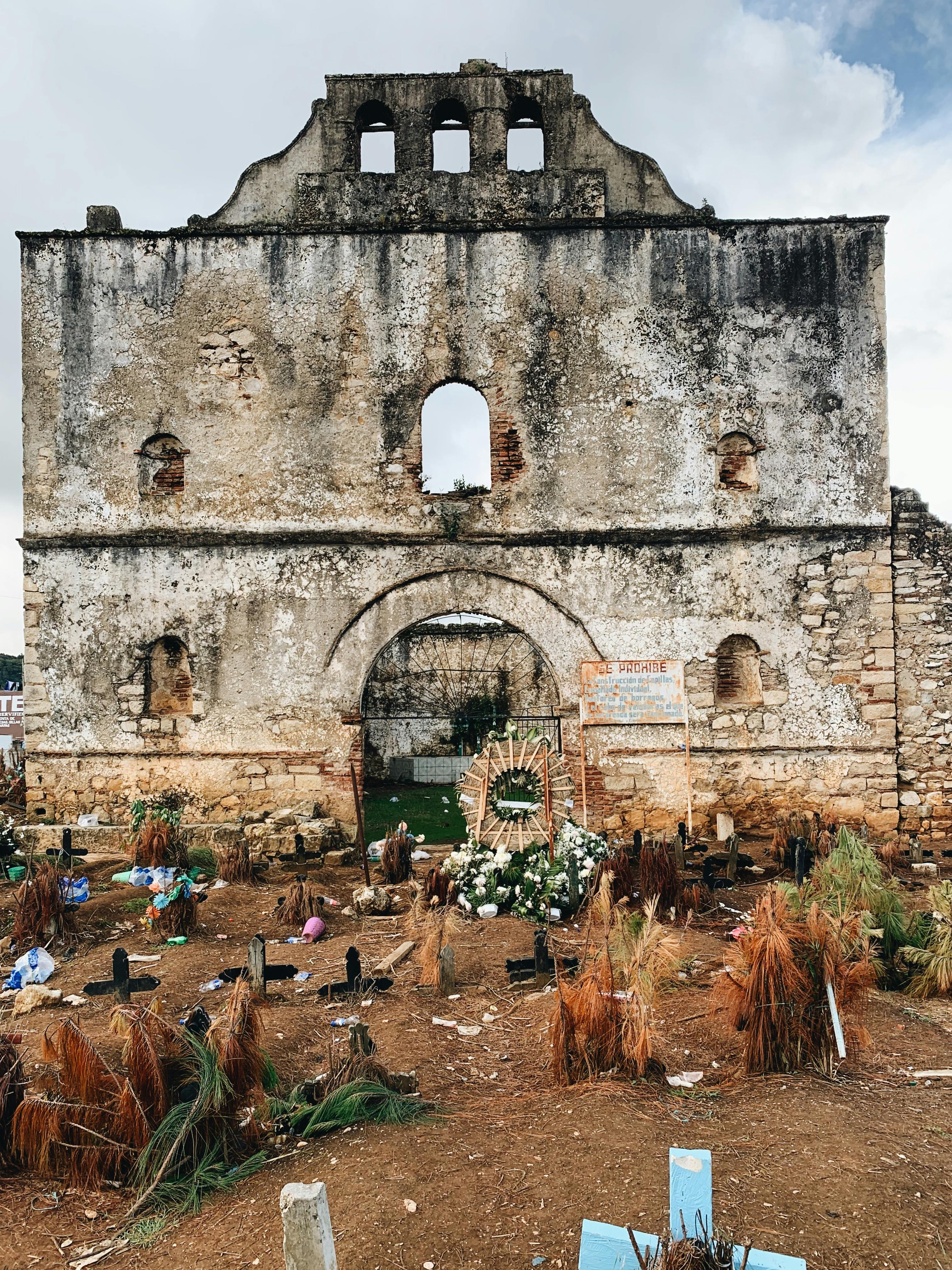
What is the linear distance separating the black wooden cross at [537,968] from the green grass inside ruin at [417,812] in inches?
203

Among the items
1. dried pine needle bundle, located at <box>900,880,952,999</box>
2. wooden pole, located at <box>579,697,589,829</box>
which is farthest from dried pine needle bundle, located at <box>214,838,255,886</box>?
dried pine needle bundle, located at <box>900,880,952,999</box>

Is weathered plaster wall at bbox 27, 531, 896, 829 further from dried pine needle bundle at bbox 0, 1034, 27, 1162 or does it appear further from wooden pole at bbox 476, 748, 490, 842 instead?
dried pine needle bundle at bbox 0, 1034, 27, 1162

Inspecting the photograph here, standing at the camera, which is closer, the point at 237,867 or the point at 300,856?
the point at 237,867

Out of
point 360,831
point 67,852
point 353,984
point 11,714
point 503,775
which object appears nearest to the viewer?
point 353,984

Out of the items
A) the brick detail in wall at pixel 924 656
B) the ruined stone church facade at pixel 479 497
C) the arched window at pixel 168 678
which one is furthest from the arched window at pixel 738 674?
the arched window at pixel 168 678

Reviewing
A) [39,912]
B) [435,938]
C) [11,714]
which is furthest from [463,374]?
[11,714]

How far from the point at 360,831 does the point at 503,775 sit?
205 centimetres

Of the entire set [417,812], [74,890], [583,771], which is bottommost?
[417,812]

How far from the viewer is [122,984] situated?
19.1 feet

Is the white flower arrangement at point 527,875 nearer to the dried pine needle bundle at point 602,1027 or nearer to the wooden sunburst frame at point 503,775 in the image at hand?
the wooden sunburst frame at point 503,775

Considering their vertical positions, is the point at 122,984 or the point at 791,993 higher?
the point at 791,993

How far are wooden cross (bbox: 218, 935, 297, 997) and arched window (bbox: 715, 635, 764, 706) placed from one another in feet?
22.7

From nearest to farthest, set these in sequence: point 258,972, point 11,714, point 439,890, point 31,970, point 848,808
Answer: point 258,972
point 31,970
point 439,890
point 848,808
point 11,714

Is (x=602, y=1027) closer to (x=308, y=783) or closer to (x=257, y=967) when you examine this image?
(x=257, y=967)
